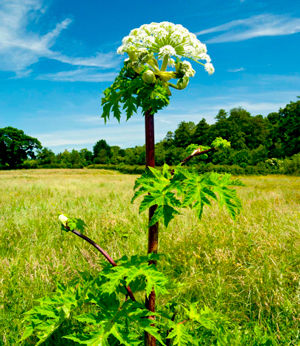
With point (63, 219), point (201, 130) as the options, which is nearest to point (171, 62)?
point (63, 219)

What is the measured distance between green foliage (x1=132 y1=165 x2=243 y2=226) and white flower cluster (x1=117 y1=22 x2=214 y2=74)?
0.88 metres

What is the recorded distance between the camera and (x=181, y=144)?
55.1 metres

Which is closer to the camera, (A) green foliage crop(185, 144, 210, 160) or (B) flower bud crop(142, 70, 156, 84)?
(B) flower bud crop(142, 70, 156, 84)

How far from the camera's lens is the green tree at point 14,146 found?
2608 inches

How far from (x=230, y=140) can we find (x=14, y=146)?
6292 centimetres

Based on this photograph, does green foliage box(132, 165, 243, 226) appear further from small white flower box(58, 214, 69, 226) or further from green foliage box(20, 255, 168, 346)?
small white flower box(58, 214, 69, 226)

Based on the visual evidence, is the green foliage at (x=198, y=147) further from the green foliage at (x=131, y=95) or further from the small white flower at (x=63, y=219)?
the small white flower at (x=63, y=219)

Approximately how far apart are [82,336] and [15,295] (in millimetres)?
1716

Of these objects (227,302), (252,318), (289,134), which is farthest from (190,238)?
(289,134)

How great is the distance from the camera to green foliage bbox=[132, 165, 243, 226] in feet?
4.31

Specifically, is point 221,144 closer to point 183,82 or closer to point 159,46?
point 183,82

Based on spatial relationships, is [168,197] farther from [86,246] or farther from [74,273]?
[86,246]

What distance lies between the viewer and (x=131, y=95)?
1535 millimetres

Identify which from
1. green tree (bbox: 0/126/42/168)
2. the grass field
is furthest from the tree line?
the grass field
